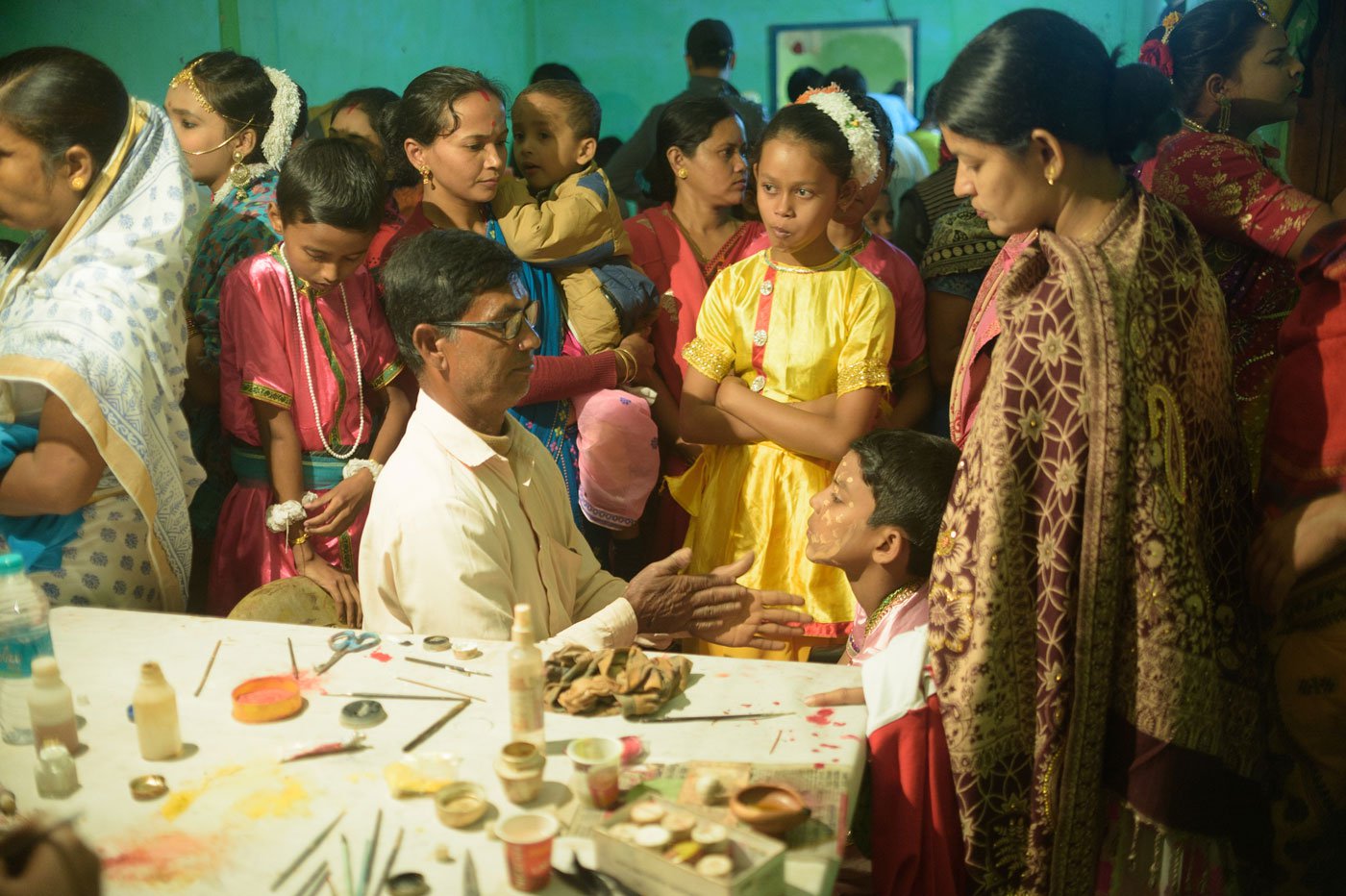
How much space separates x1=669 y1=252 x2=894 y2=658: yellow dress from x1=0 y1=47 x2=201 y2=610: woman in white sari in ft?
5.08

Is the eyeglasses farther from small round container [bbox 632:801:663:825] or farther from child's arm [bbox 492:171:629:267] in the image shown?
small round container [bbox 632:801:663:825]

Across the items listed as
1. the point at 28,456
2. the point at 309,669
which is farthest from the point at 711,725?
the point at 28,456

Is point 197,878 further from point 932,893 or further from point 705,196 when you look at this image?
point 705,196

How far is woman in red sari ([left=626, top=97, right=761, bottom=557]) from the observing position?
393cm

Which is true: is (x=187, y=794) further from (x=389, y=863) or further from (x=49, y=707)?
(x=389, y=863)

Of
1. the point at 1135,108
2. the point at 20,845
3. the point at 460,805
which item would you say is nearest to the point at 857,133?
the point at 1135,108

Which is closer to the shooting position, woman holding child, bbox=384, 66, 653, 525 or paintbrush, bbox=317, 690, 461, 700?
paintbrush, bbox=317, 690, 461, 700

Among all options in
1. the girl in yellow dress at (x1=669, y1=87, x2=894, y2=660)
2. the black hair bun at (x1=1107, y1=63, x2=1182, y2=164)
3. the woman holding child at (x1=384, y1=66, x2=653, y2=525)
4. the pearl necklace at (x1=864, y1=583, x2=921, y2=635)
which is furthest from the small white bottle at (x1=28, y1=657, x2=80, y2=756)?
the black hair bun at (x1=1107, y1=63, x2=1182, y2=164)

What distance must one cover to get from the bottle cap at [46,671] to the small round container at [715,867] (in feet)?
3.67

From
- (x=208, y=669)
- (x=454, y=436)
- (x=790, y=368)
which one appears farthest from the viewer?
(x=790, y=368)

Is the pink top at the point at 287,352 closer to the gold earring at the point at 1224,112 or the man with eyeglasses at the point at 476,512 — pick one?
the man with eyeglasses at the point at 476,512

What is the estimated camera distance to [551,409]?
11.9 feet

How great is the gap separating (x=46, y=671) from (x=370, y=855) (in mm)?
684

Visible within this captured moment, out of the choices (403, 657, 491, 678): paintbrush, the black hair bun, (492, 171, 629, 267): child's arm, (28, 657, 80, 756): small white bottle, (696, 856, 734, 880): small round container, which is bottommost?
(696, 856, 734, 880): small round container
